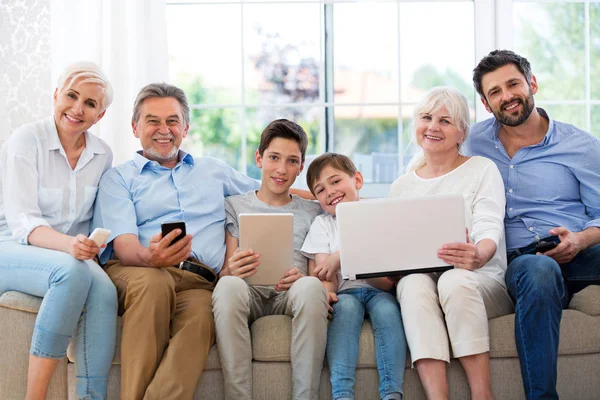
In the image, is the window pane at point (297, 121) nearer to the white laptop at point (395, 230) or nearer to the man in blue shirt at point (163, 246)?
the man in blue shirt at point (163, 246)

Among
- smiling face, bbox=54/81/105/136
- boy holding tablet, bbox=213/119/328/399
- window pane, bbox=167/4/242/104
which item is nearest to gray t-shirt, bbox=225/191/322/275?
boy holding tablet, bbox=213/119/328/399

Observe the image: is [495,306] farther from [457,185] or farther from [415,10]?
[415,10]

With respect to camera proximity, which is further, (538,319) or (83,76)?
(83,76)

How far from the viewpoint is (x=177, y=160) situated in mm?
2855

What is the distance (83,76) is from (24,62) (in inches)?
36.9

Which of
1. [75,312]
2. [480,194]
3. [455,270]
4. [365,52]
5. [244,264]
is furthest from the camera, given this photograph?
[365,52]

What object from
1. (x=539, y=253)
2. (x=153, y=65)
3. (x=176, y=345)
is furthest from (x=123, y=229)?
(x=539, y=253)

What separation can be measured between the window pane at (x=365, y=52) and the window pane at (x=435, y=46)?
0.19 ft

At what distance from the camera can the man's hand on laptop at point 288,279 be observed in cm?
246

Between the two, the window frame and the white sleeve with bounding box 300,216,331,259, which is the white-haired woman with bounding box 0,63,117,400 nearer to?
the white sleeve with bounding box 300,216,331,259

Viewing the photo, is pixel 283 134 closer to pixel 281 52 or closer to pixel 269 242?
pixel 269 242

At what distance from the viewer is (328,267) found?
98.5 inches

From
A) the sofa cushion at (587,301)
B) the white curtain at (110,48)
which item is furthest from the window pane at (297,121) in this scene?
the sofa cushion at (587,301)

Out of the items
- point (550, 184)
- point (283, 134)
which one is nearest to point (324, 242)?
point (283, 134)
